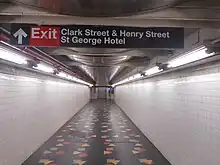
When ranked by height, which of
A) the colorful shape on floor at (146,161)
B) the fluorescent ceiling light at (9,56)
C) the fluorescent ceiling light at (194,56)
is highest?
the fluorescent ceiling light at (9,56)

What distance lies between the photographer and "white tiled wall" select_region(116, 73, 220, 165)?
315 centimetres

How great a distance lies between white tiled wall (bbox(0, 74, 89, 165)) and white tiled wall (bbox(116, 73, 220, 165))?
316cm

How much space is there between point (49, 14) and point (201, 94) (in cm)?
250

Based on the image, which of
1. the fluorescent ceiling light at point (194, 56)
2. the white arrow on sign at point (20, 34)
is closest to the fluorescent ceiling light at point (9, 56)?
the white arrow on sign at point (20, 34)

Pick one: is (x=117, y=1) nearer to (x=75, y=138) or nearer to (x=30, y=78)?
(x=30, y=78)

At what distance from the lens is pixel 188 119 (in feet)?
13.3

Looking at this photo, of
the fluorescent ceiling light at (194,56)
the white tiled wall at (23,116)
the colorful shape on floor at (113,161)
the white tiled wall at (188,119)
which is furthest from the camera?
the colorful shape on floor at (113,161)

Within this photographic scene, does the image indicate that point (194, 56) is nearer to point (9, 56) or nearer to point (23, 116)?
point (9, 56)

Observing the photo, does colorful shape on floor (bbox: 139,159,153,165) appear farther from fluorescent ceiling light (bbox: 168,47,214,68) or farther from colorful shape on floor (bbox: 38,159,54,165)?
fluorescent ceiling light (bbox: 168,47,214,68)

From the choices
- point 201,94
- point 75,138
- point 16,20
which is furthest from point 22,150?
point 201,94

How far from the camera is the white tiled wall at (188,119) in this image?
315 centimetres

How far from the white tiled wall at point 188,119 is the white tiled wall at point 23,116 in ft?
10.4

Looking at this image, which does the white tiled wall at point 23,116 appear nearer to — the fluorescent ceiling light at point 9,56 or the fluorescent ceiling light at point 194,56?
the fluorescent ceiling light at point 9,56

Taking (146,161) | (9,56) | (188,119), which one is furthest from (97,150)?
(9,56)
